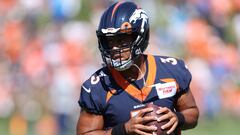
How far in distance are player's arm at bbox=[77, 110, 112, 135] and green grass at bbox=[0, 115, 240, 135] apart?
22.4 feet

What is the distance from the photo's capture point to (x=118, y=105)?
186 inches

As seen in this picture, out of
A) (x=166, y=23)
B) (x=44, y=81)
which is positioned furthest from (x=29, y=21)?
(x=166, y=23)

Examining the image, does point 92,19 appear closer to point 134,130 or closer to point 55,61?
point 55,61

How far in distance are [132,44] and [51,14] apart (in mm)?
8128

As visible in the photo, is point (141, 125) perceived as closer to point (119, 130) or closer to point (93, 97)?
point (119, 130)

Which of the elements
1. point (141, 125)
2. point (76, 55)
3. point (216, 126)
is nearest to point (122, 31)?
point (141, 125)

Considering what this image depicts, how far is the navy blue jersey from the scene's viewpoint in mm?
4715

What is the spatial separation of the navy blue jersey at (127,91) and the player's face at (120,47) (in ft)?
0.69

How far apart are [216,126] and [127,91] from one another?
25.1 ft

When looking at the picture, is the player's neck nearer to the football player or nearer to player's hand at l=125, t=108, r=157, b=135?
the football player

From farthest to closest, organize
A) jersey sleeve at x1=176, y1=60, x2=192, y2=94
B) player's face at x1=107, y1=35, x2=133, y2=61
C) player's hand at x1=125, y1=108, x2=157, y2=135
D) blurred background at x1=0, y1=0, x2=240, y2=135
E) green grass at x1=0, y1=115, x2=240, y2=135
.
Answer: blurred background at x1=0, y1=0, x2=240, y2=135, green grass at x1=0, y1=115, x2=240, y2=135, jersey sleeve at x1=176, y1=60, x2=192, y2=94, player's face at x1=107, y1=35, x2=133, y2=61, player's hand at x1=125, y1=108, x2=157, y2=135

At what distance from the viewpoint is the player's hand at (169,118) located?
4559 mm

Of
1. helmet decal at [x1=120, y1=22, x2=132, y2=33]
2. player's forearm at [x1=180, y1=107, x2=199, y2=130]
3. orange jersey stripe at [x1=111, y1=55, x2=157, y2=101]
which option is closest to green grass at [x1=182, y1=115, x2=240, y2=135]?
player's forearm at [x1=180, y1=107, x2=199, y2=130]

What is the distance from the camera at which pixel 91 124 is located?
478 cm
